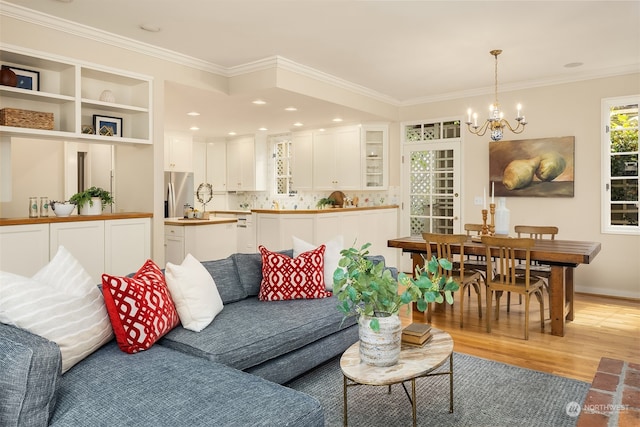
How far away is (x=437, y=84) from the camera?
19.1ft

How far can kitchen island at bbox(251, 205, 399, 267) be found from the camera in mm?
5855

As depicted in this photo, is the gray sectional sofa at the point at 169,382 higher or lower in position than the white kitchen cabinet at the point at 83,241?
lower

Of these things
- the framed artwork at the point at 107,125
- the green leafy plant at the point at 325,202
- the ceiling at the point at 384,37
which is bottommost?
the green leafy plant at the point at 325,202

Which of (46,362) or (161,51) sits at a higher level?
(161,51)

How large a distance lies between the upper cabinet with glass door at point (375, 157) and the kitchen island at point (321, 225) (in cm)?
49

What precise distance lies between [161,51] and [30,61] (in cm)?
116

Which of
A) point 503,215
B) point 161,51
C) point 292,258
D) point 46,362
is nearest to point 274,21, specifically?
point 161,51

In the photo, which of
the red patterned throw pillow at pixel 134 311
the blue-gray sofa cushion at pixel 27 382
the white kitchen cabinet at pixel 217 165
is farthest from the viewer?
the white kitchen cabinet at pixel 217 165

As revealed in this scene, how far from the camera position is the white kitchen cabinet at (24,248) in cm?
342

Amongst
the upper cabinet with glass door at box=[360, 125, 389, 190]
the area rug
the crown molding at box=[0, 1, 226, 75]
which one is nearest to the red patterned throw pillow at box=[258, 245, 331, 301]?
the area rug

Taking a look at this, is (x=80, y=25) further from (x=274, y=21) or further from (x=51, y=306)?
(x=51, y=306)

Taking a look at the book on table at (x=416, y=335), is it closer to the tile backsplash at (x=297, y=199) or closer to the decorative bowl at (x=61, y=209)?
the decorative bowl at (x=61, y=209)

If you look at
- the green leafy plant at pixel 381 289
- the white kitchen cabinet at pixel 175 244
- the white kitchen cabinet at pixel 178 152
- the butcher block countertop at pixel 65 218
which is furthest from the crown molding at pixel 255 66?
the white kitchen cabinet at pixel 178 152

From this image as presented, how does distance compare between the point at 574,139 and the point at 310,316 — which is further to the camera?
the point at 574,139
